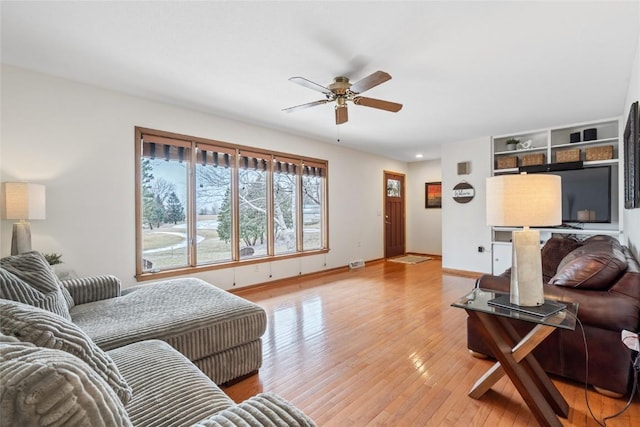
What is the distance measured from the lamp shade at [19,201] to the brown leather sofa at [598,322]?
11.7 ft

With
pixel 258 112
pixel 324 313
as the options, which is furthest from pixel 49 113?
pixel 324 313

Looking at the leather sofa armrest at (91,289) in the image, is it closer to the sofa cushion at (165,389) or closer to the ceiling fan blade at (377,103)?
the sofa cushion at (165,389)

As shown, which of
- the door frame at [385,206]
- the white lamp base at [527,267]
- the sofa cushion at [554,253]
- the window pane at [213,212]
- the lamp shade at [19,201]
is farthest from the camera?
the door frame at [385,206]

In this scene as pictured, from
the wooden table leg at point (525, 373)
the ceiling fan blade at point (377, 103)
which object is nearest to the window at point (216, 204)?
the ceiling fan blade at point (377, 103)

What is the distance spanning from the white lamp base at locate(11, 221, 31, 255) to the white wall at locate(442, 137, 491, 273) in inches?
237

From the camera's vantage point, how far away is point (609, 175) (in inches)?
175

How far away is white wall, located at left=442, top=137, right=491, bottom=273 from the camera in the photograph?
5531 mm

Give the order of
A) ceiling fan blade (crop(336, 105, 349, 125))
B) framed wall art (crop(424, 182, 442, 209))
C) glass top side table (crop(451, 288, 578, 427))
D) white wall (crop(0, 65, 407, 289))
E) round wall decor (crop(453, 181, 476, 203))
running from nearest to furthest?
glass top side table (crop(451, 288, 578, 427)) → white wall (crop(0, 65, 407, 289)) → ceiling fan blade (crop(336, 105, 349, 125)) → round wall decor (crop(453, 181, 476, 203)) → framed wall art (crop(424, 182, 442, 209))

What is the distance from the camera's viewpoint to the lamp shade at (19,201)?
2.64 metres

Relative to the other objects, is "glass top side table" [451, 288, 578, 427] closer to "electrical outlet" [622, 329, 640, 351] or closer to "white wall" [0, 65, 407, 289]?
"electrical outlet" [622, 329, 640, 351]

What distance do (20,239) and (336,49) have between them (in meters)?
3.09

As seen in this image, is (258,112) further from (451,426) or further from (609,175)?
(609,175)

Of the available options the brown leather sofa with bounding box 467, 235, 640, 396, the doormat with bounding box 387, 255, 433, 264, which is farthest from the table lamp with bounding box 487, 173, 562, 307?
the doormat with bounding box 387, 255, 433, 264

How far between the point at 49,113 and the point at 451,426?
166 inches
